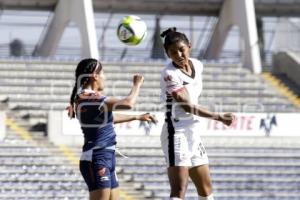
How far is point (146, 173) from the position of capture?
1739cm

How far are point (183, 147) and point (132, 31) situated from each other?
10.7 ft

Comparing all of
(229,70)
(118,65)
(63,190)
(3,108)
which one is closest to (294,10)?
(229,70)

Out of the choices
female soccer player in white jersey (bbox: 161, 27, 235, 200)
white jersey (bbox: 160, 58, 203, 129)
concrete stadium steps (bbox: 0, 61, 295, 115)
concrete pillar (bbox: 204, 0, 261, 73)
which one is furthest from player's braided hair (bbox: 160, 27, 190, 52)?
concrete pillar (bbox: 204, 0, 261, 73)

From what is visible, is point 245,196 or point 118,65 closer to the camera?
point 245,196

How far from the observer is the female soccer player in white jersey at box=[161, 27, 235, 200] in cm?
841

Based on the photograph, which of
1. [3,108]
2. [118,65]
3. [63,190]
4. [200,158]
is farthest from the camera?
[118,65]

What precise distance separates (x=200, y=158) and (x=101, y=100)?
3.61 feet

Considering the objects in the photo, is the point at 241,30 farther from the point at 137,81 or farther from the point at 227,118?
the point at 137,81

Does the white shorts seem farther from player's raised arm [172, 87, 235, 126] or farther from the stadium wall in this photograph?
the stadium wall

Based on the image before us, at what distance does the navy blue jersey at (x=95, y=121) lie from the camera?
26.6ft

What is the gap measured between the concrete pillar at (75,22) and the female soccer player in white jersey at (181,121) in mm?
13554

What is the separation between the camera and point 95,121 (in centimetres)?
820

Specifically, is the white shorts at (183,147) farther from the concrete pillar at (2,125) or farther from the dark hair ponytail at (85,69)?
the concrete pillar at (2,125)

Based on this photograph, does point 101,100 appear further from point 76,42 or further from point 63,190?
point 76,42
